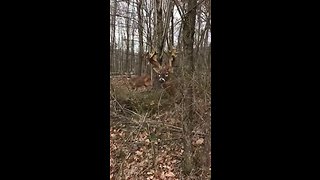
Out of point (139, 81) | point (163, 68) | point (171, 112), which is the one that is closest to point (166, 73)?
point (163, 68)

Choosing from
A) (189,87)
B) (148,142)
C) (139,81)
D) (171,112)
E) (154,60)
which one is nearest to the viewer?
(189,87)

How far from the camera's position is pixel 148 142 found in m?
2.67

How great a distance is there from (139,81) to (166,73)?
74 cm

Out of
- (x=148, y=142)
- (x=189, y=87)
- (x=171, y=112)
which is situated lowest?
(x=148, y=142)

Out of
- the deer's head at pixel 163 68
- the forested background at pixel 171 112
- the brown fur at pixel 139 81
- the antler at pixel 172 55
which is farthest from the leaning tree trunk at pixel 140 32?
the antler at pixel 172 55

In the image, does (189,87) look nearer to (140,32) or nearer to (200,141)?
(200,141)

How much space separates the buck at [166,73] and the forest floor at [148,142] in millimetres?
134

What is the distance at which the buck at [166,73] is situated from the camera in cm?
253

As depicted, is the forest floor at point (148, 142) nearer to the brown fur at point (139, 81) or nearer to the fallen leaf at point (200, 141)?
the fallen leaf at point (200, 141)

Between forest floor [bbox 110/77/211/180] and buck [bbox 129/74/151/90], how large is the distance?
1.41ft
